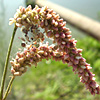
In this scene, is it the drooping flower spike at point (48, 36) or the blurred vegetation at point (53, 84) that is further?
the blurred vegetation at point (53, 84)

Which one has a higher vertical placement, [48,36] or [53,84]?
[48,36]

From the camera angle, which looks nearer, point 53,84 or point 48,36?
point 48,36

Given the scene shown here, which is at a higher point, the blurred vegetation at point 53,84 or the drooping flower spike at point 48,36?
the drooping flower spike at point 48,36

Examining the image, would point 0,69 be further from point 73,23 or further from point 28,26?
point 73,23

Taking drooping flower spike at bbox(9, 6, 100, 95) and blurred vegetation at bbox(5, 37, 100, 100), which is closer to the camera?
drooping flower spike at bbox(9, 6, 100, 95)
